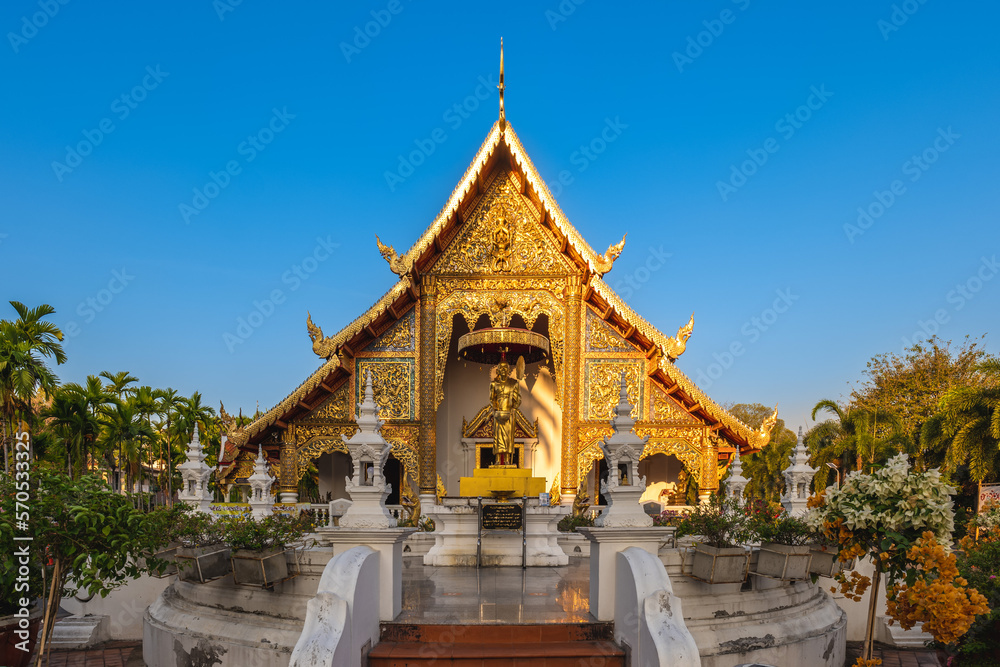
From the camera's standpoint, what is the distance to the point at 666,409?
527 inches

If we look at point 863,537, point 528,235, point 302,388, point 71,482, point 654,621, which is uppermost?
point 528,235

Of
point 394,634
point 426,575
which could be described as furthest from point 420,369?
point 394,634

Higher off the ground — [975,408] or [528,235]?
[528,235]

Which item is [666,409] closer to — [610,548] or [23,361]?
[610,548]

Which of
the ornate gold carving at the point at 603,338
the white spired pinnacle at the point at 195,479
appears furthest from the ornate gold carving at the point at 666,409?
the white spired pinnacle at the point at 195,479

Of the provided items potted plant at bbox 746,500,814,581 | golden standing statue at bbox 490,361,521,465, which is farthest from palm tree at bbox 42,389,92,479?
potted plant at bbox 746,500,814,581

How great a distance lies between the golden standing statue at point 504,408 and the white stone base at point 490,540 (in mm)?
2024

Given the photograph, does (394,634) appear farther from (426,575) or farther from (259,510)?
(259,510)

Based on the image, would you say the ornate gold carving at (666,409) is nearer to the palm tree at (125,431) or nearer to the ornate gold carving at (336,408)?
the ornate gold carving at (336,408)

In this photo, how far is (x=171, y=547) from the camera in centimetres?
588

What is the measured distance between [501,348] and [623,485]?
8.06m

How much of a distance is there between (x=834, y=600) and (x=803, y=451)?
7.51ft

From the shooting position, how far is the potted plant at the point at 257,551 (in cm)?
545

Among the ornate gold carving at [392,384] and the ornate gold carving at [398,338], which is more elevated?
the ornate gold carving at [398,338]
